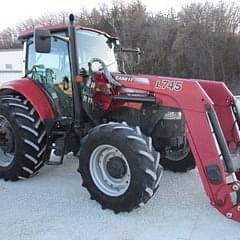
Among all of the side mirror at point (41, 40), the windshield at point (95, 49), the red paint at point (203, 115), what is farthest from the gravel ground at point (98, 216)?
the side mirror at point (41, 40)

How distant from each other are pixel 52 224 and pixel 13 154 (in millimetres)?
1663

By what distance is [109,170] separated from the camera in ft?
14.2

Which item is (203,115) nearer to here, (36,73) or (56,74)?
(56,74)

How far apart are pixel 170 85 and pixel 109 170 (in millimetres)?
1122

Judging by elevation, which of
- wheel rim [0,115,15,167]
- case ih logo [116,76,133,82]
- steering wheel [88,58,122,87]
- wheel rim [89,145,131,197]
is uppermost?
steering wheel [88,58,122,87]

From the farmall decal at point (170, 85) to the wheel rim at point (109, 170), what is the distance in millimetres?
873

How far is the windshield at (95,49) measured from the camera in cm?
512

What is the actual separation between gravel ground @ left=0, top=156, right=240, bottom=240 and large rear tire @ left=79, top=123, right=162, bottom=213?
0.62ft

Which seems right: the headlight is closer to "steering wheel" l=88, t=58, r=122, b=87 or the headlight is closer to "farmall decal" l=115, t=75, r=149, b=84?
"farmall decal" l=115, t=75, r=149, b=84

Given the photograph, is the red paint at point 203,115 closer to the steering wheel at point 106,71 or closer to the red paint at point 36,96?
the steering wheel at point 106,71

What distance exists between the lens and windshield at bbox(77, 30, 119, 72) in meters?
5.12

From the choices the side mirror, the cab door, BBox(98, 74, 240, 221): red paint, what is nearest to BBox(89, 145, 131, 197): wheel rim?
BBox(98, 74, 240, 221): red paint

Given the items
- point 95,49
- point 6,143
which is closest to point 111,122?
point 95,49

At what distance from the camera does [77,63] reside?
493 centimetres
